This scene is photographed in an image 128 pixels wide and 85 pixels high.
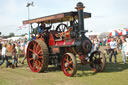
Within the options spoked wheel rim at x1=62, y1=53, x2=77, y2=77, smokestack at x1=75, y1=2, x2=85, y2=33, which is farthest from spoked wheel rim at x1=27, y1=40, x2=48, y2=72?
smokestack at x1=75, y1=2, x2=85, y2=33

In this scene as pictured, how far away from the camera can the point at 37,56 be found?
299 inches

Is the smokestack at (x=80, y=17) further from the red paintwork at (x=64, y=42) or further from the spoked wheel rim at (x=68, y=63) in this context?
the spoked wheel rim at (x=68, y=63)

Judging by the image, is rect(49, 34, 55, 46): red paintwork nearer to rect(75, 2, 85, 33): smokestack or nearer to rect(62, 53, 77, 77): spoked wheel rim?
rect(62, 53, 77, 77): spoked wheel rim

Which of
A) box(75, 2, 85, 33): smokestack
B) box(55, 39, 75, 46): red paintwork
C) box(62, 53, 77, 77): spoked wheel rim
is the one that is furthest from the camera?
box(55, 39, 75, 46): red paintwork

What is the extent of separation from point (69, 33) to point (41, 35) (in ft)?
5.33

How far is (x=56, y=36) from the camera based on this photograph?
7539 mm

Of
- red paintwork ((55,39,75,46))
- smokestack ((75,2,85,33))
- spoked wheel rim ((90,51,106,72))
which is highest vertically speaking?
smokestack ((75,2,85,33))

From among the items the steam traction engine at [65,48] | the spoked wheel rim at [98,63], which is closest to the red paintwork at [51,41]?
the steam traction engine at [65,48]

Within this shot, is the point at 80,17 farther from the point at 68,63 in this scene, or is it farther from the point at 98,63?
the point at 98,63

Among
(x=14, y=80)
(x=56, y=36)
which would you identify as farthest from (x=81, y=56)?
(x=14, y=80)

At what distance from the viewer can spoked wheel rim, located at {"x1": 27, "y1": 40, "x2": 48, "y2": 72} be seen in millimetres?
7129

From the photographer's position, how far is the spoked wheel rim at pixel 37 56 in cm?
713

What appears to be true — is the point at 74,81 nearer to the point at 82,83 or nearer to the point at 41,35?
the point at 82,83

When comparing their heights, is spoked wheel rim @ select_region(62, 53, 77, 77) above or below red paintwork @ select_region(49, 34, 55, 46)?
below
